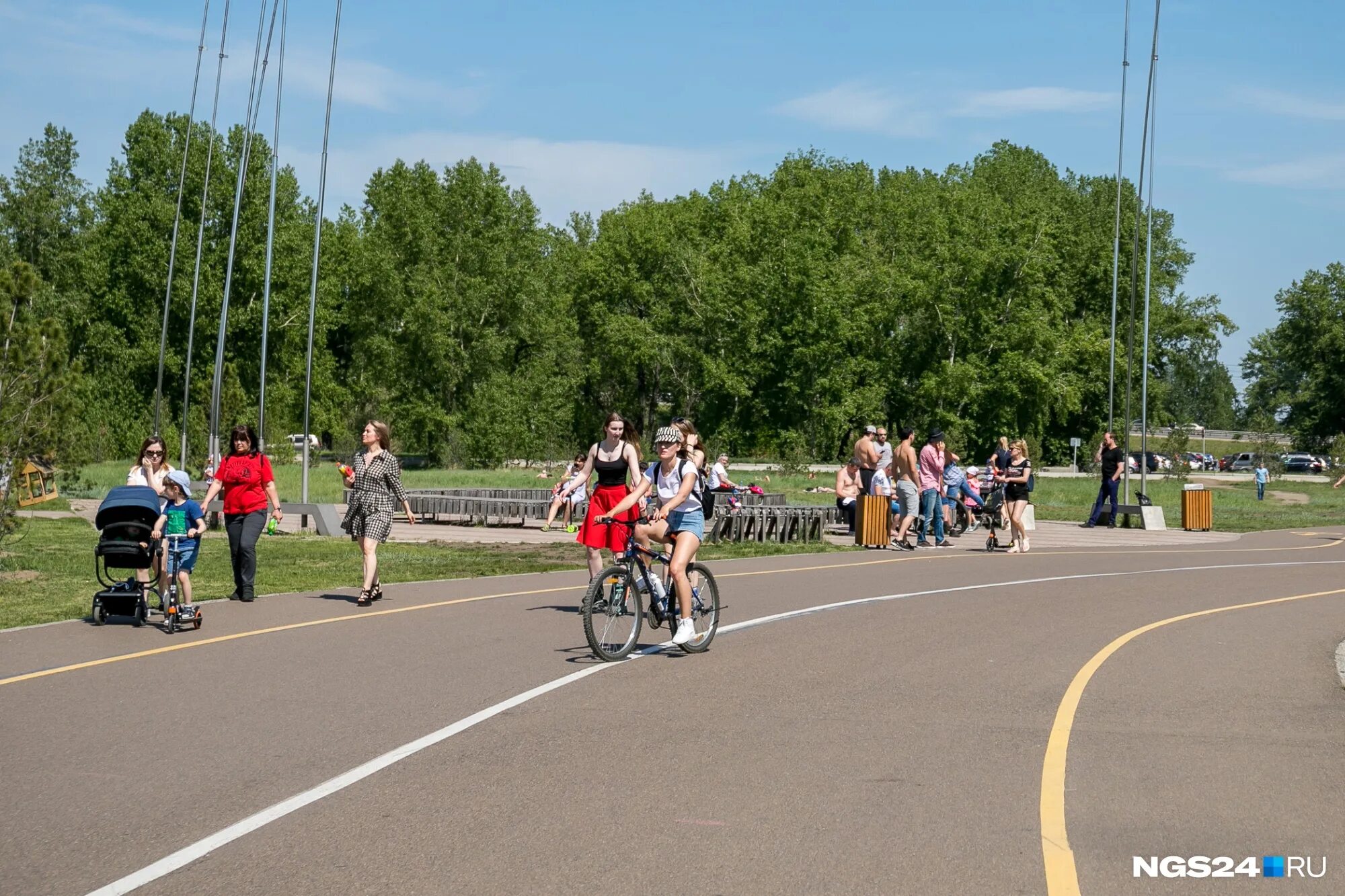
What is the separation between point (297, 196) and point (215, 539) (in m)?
58.8

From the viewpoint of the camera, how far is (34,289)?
19.6m

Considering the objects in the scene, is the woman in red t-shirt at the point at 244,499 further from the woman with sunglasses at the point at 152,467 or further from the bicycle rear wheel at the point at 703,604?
the bicycle rear wheel at the point at 703,604

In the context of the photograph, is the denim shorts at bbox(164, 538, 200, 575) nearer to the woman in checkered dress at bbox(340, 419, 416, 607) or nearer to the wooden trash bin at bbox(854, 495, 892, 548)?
the woman in checkered dress at bbox(340, 419, 416, 607)

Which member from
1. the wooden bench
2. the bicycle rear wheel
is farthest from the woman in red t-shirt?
the wooden bench

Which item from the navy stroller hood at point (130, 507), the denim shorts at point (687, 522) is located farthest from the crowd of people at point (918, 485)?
the navy stroller hood at point (130, 507)

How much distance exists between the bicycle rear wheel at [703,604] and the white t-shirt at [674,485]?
0.46 metres

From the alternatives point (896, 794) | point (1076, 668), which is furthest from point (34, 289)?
point (896, 794)

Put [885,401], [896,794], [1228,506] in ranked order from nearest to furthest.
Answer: [896,794] < [1228,506] < [885,401]

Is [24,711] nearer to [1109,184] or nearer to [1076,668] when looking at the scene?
[1076,668]

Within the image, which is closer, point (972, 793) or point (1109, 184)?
point (972, 793)

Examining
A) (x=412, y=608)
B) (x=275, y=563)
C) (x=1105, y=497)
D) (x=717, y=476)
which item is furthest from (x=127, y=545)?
(x=1105, y=497)

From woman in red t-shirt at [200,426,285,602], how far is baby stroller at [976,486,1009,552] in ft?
44.1

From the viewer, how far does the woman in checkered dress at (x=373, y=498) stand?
50.3ft

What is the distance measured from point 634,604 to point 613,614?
240 millimetres
